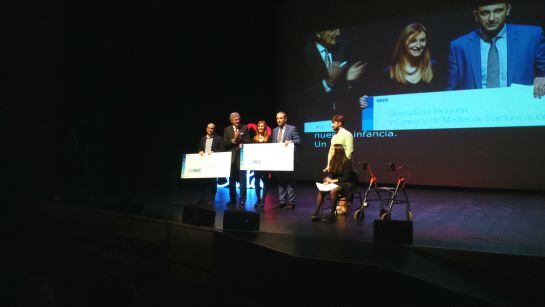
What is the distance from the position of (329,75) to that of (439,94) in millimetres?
2462

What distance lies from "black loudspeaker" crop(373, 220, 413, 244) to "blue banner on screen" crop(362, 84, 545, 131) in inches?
215

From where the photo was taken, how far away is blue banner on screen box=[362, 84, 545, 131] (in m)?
7.15

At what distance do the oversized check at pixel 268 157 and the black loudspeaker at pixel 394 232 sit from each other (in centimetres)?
241

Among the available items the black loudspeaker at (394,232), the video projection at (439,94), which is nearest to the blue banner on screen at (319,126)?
the video projection at (439,94)

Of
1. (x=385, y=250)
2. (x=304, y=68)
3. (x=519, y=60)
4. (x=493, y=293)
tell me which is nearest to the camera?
(x=493, y=293)

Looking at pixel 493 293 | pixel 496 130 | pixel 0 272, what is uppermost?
pixel 496 130

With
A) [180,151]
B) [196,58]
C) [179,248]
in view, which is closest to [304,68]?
[196,58]

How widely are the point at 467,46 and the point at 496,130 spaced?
1.65 meters

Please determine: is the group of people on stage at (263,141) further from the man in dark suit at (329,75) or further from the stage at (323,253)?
the man in dark suit at (329,75)

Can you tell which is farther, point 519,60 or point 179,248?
point 519,60

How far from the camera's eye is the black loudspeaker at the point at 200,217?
3512 mm

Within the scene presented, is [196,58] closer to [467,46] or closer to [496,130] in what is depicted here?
[467,46]

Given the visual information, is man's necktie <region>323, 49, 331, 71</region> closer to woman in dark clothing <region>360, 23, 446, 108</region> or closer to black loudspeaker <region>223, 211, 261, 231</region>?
woman in dark clothing <region>360, 23, 446, 108</region>

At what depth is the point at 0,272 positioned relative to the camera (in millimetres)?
1759
